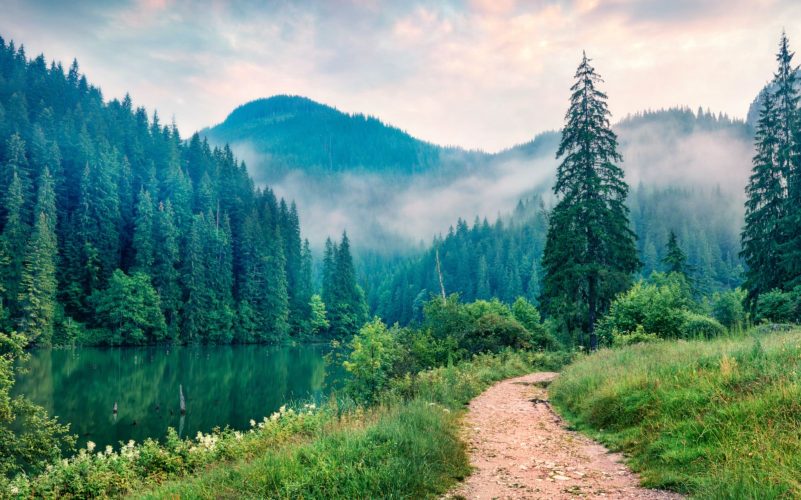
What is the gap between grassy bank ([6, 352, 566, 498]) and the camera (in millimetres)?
6277

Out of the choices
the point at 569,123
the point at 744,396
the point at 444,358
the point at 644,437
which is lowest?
the point at 444,358

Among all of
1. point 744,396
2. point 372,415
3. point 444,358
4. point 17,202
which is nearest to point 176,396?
point 444,358

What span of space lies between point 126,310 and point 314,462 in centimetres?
6784

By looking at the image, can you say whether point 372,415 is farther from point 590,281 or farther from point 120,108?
point 120,108

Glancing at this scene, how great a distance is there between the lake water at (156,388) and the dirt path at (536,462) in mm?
11728

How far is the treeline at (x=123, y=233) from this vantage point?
59344 millimetres

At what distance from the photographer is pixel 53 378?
35375mm

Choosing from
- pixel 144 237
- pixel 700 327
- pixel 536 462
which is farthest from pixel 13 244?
pixel 700 327

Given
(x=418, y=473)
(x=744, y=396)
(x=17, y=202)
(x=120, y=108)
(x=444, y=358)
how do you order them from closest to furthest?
(x=418, y=473)
(x=744, y=396)
(x=444, y=358)
(x=17, y=202)
(x=120, y=108)

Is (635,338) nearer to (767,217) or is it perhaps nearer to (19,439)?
(767,217)

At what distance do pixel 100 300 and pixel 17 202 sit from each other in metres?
16.4

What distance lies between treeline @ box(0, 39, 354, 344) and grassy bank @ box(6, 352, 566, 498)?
53.4 metres

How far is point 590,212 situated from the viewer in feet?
86.1

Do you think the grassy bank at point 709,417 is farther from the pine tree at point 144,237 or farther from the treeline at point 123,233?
the pine tree at point 144,237
